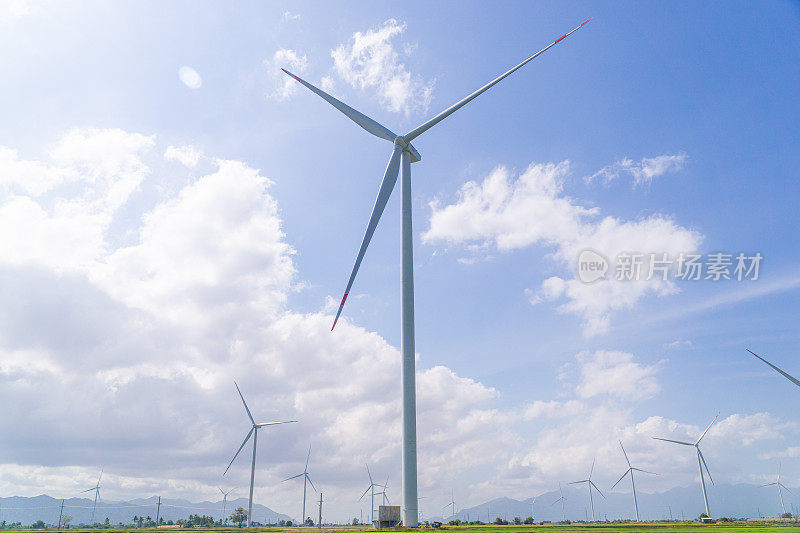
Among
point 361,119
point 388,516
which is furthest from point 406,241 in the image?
point 388,516

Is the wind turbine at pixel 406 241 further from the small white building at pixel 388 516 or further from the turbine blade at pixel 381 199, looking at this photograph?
the small white building at pixel 388 516

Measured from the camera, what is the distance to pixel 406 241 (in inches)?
2808

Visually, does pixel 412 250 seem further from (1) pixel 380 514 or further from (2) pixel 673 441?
(2) pixel 673 441

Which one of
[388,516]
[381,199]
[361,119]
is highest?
[361,119]

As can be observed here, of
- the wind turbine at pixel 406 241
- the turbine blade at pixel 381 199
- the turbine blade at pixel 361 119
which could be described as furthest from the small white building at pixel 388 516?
the turbine blade at pixel 361 119

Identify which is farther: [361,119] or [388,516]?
[361,119]

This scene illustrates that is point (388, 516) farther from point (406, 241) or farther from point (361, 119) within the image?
point (361, 119)

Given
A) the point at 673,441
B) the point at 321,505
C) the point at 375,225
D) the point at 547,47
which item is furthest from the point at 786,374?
the point at 321,505

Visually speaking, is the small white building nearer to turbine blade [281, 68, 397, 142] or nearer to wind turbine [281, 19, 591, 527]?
wind turbine [281, 19, 591, 527]

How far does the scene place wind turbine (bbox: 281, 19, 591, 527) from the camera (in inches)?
2416

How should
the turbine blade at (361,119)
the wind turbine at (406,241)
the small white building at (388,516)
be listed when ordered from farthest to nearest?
1. the turbine blade at (361,119)
2. the small white building at (388,516)
3. the wind turbine at (406,241)

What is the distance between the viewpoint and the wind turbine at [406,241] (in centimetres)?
6138

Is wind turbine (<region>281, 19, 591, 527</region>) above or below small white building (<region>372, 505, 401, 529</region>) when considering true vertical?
above

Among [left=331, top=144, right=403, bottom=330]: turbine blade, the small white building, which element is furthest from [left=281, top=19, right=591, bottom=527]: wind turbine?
the small white building
